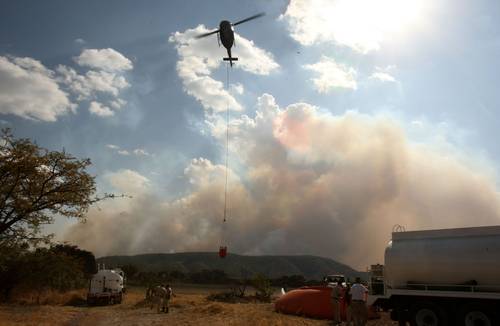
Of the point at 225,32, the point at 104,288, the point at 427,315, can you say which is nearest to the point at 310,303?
the point at 427,315

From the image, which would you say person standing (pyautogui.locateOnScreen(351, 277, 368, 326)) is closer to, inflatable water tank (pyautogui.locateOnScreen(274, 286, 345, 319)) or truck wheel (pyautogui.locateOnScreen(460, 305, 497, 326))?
truck wheel (pyautogui.locateOnScreen(460, 305, 497, 326))

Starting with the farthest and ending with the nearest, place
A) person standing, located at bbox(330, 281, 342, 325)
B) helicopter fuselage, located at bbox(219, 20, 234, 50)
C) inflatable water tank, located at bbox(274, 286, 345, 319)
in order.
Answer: helicopter fuselage, located at bbox(219, 20, 234, 50), inflatable water tank, located at bbox(274, 286, 345, 319), person standing, located at bbox(330, 281, 342, 325)

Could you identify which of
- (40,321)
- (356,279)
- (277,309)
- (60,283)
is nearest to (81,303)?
(60,283)

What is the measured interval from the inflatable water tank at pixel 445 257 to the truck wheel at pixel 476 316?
0.94 meters

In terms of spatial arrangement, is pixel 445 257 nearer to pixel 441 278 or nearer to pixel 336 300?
pixel 441 278

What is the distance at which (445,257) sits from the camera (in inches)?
674

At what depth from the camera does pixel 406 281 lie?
18.1m

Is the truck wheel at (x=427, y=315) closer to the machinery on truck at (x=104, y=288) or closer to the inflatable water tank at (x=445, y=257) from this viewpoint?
the inflatable water tank at (x=445, y=257)

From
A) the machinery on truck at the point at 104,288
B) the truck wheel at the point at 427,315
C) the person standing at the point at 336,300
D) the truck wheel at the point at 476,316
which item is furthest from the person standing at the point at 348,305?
the machinery on truck at the point at 104,288

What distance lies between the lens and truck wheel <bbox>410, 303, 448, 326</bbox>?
1684 centimetres

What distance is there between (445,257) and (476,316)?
237cm

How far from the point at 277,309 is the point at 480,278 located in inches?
498

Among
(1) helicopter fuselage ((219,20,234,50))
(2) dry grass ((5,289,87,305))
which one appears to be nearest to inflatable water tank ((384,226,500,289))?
(1) helicopter fuselage ((219,20,234,50))

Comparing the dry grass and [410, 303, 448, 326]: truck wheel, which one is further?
the dry grass
